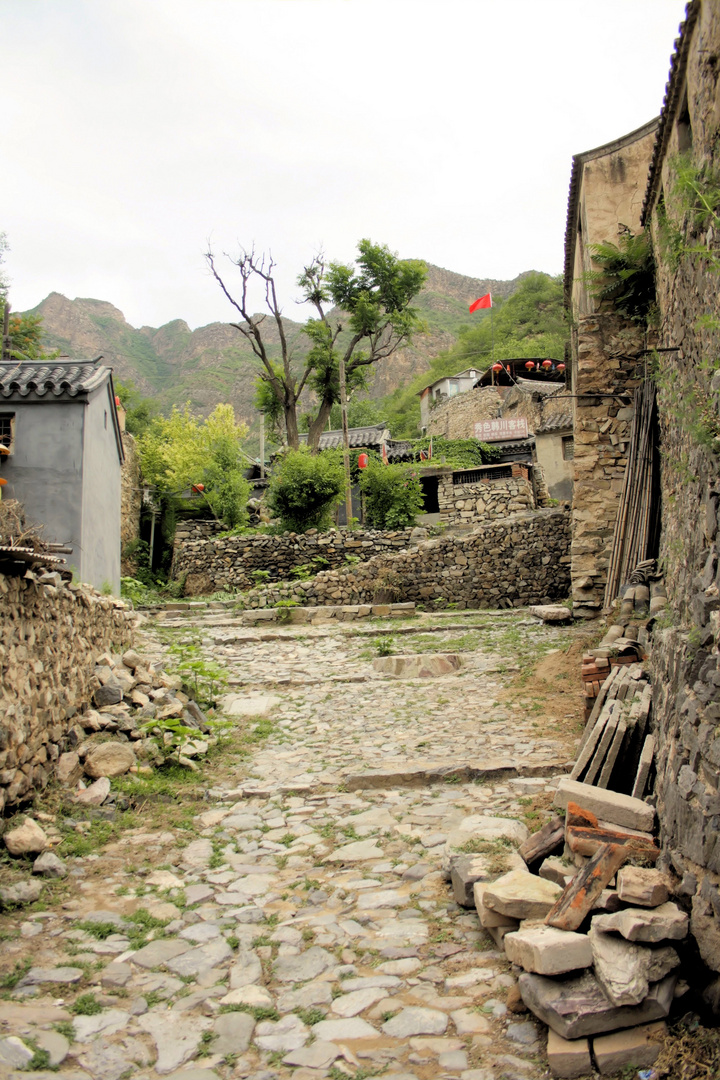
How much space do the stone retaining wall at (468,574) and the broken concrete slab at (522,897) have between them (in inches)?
528

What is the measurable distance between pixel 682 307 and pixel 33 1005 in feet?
18.6

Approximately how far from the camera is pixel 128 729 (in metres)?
5.87

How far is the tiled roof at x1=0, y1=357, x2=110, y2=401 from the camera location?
11070 mm

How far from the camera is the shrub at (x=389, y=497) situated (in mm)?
21422

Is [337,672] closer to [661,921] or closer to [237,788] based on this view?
[237,788]

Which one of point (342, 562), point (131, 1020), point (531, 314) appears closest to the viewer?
point (131, 1020)

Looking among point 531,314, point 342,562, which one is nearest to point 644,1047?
point 342,562

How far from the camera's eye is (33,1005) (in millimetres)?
2799

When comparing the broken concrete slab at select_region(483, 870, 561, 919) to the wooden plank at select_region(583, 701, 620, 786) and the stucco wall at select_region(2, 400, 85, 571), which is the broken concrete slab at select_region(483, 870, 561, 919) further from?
the stucco wall at select_region(2, 400, 85, 571)

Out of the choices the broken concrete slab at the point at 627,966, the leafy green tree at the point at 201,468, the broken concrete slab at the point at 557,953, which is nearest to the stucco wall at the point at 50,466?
the broken concrete slab at the point at 557,953

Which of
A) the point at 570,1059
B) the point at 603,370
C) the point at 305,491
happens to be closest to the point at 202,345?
the point at 305,491

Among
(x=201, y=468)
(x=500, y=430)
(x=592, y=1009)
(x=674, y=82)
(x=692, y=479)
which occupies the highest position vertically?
(x=500, y=430)

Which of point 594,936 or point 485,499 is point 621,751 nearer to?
point 594,936

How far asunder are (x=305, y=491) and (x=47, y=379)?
415 inches
